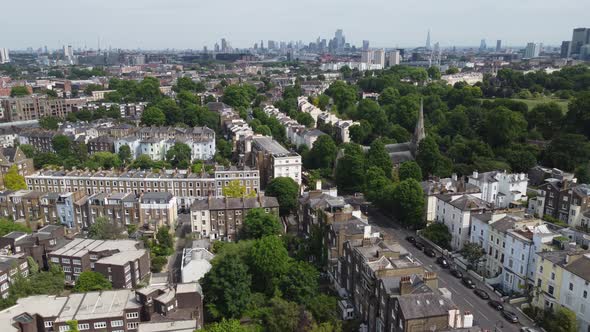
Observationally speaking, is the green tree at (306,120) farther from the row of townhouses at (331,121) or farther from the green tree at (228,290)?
the green tree at (228,290)

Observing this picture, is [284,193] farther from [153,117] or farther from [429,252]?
[153,117]

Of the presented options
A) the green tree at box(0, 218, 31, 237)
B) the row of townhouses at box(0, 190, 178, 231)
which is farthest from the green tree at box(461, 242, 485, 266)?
the green tree at box(0, 218, 31, 237)

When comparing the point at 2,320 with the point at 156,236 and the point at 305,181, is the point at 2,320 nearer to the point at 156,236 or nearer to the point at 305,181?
the point at 156,236

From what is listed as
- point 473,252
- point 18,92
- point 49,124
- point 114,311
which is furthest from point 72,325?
point 18,92

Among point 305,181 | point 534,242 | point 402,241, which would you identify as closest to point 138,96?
point 305,181

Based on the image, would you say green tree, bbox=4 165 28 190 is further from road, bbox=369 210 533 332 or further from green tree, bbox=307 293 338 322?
road, bbox=369 210 533 332

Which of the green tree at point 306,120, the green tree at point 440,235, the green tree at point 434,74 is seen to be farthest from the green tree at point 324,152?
the green tree at point 434,74

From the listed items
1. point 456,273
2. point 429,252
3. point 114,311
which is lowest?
point 456,273
